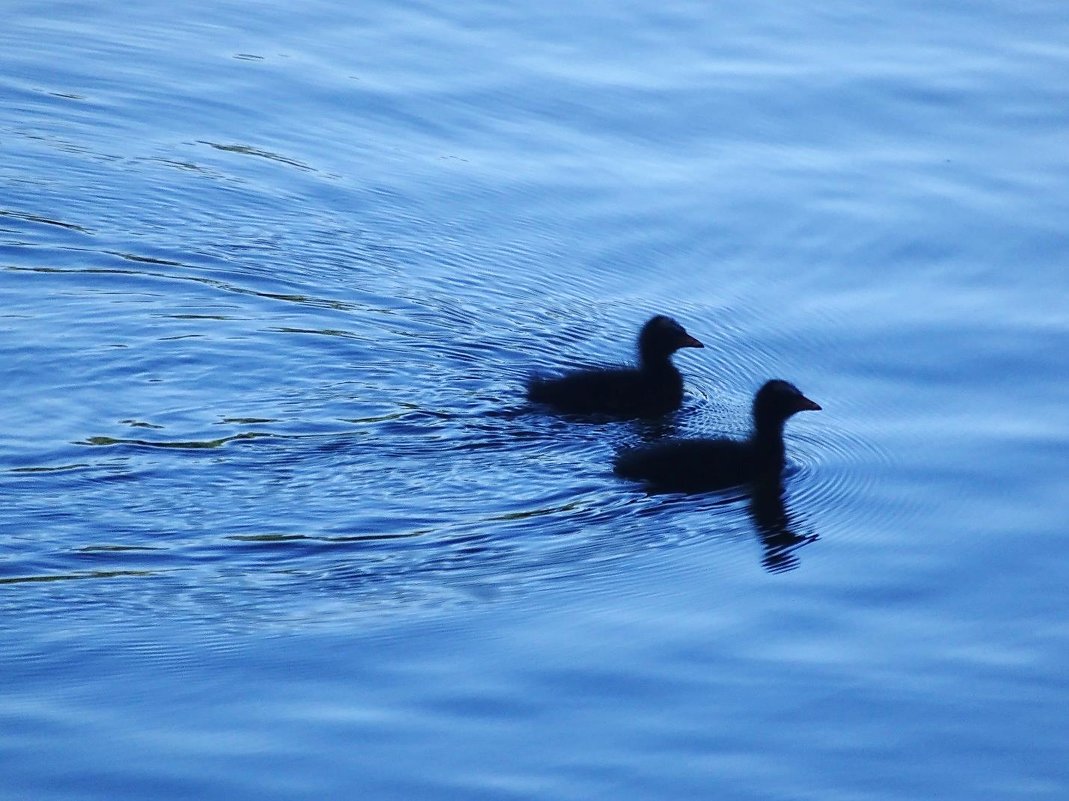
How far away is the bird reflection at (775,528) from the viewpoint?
863 cm

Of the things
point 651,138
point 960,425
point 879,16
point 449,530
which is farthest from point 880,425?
point 879,16

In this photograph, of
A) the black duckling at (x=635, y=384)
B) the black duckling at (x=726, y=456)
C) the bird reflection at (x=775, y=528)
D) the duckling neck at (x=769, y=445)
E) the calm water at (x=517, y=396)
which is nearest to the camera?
the calm water at (x=517, y=396)

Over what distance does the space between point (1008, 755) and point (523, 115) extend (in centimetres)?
814

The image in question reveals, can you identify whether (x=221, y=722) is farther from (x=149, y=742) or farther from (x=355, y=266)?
(x=355, y=266)

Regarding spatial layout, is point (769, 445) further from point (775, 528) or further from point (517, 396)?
point (517, 396)

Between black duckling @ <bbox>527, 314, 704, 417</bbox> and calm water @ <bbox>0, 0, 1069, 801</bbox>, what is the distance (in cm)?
13

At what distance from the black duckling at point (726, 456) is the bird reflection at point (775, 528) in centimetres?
14

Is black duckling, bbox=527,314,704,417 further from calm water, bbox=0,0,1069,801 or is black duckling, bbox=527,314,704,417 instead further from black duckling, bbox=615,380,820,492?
black duckling, bbox=615,380,820,492

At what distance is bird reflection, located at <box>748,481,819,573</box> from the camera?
28.3 ft

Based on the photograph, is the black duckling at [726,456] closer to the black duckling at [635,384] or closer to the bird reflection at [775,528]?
the bird reflection at [775,528]

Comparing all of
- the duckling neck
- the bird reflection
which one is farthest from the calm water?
the duckling neck

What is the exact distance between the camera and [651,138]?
13.7 m

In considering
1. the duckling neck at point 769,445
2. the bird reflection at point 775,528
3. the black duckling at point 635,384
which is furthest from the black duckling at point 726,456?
the black duckling at point 635,384

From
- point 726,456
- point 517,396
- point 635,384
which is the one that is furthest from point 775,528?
point 517,396
